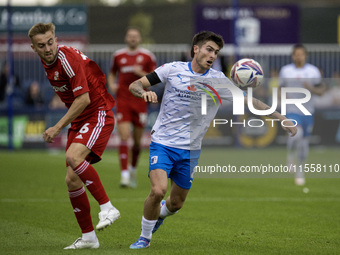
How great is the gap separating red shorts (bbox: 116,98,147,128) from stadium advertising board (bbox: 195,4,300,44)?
10.7 metres

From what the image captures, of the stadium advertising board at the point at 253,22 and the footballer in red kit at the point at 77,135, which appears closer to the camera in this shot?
the footballer in red kit at the point at 77,135

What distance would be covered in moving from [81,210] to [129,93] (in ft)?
20.4

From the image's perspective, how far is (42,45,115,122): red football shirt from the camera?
7141mm

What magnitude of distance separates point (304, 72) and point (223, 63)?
712cm

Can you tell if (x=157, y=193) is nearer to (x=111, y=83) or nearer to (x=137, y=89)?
(x=137, y=89)

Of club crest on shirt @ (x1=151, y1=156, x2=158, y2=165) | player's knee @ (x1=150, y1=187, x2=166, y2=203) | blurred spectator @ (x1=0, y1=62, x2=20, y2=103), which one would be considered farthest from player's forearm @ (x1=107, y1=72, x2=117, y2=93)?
blurred spectator @ (x1=0, y1=62, x2=20, y2=103)

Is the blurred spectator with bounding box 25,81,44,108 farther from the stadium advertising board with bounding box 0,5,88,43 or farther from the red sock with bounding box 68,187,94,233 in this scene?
the red sock with bounding box 68,187,94,233

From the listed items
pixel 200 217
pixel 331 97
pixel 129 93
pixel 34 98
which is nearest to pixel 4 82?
pixel 34 98

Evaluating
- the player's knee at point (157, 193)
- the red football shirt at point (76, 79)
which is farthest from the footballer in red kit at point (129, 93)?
the player's knee at point (157, 193)

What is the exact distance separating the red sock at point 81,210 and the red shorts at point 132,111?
234 inches

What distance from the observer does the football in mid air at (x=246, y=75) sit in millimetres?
7974

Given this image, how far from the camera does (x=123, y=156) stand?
12719 millimetres

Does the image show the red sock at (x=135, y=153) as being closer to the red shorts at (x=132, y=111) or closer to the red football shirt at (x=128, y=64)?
the red shorts at (x=132, y=111)

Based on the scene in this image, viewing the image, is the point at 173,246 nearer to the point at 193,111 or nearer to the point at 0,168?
the point at 193,111
